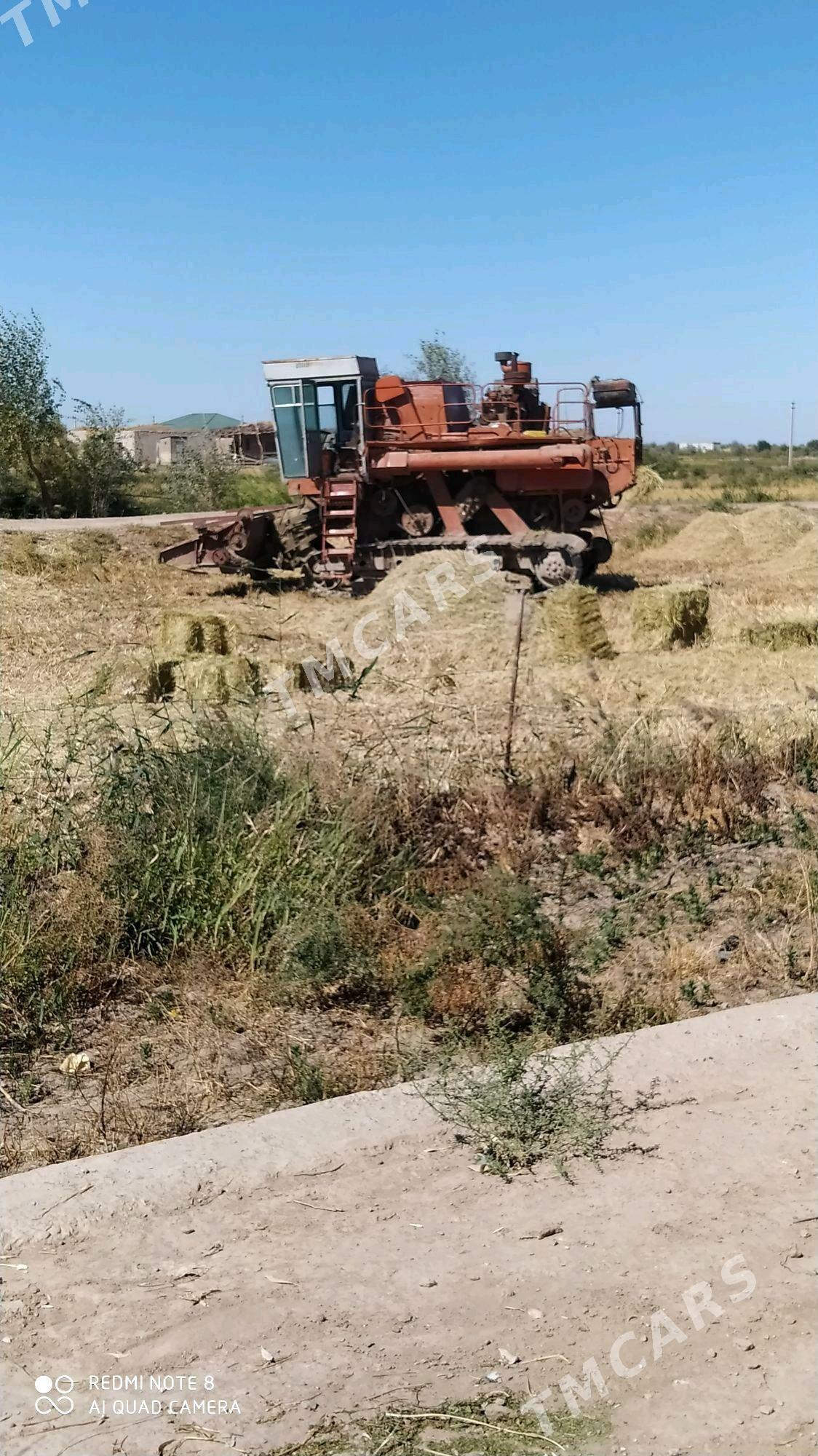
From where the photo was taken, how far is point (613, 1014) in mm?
5293

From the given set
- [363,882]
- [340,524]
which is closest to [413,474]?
[340,524]

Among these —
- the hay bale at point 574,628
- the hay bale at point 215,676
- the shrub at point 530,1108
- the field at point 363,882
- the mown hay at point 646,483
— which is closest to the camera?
the shrub at point 530,1108

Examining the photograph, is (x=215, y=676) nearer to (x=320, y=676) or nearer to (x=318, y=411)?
(x=320, y=676)

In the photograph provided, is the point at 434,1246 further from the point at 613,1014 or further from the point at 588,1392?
the point at 613,1014

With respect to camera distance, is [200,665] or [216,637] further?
[216,637]

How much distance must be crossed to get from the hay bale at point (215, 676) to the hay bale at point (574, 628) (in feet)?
9.44

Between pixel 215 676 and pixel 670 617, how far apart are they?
16.3 ft

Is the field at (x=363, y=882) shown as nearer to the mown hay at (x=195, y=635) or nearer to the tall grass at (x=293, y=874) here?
the tall grass at (x=293, y=874)

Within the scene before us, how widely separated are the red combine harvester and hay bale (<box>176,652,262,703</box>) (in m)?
7.10

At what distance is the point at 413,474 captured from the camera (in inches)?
700

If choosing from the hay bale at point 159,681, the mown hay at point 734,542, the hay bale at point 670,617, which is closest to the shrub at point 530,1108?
the hay bale at point 159,681

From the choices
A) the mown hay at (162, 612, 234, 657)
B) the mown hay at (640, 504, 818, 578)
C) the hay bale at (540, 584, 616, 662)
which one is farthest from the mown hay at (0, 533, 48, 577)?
the mown hay at (640, 504, 818, 578)

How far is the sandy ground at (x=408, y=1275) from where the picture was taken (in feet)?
10.3

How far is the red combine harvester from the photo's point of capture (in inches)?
691
